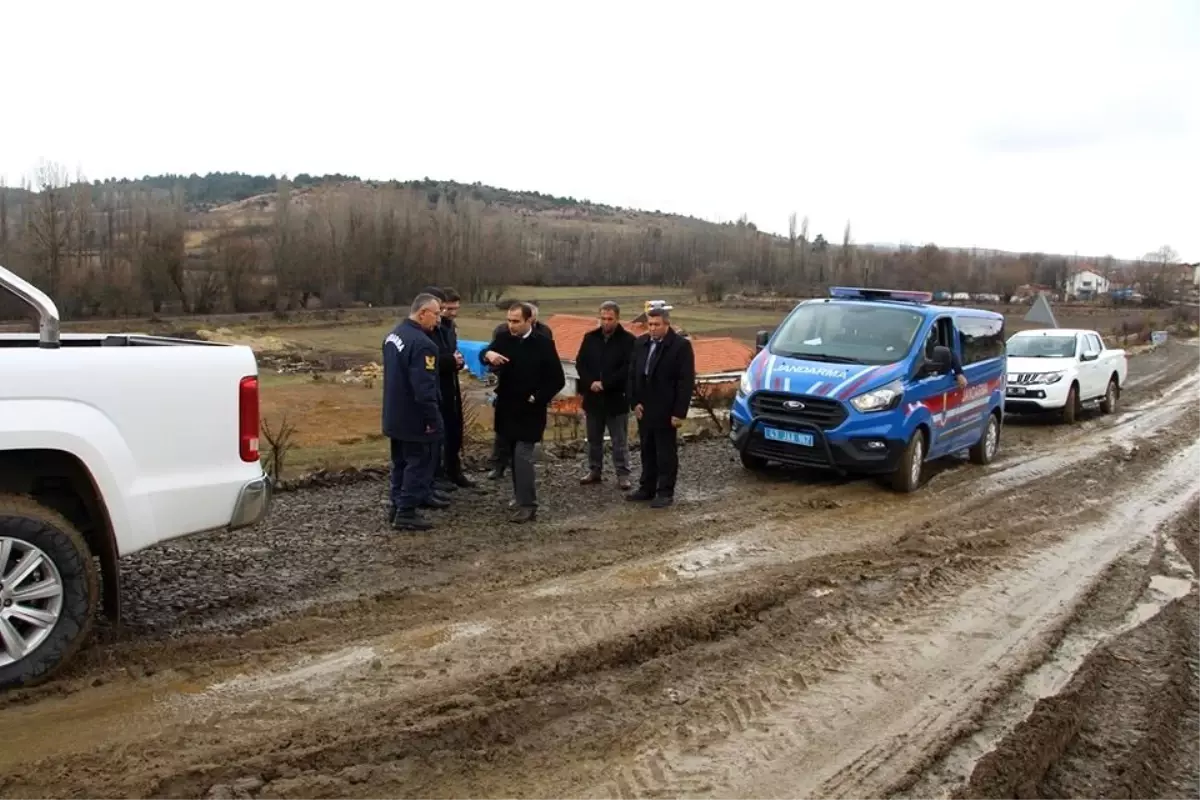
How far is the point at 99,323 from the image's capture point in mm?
66000

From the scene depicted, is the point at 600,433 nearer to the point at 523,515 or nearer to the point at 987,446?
the point at 523,515

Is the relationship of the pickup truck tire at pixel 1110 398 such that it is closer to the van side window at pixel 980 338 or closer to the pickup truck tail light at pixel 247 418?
the van side window at pixel 980 338

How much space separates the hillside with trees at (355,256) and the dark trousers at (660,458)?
7040 cm

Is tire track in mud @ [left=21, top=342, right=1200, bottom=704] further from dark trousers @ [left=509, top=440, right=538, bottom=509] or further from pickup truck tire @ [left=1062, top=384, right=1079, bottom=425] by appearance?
pickup truck tire @ [left=1062, top=384, right=1079, bottom=425]

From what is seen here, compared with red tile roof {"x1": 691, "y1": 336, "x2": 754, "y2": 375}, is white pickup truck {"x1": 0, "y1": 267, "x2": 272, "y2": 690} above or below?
above

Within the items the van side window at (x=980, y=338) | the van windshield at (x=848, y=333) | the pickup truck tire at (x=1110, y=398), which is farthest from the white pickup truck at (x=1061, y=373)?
the van windshield at (x=848, y=333)

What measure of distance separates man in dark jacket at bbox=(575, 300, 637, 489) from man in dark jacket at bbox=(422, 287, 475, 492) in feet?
4.19

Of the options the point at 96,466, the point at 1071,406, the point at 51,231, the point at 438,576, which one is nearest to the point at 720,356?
the point at 1071,406

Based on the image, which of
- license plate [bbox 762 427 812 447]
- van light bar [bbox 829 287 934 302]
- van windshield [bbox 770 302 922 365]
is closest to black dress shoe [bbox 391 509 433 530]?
license plate [bbox 762 427 812 447]

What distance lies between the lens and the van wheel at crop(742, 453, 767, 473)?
10.4 meters

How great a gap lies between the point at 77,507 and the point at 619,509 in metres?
4.71

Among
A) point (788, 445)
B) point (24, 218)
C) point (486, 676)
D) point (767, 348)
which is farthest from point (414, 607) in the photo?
point (24, 218)

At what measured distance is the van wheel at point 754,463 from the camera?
10414 mm

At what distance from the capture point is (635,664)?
4840 mm
